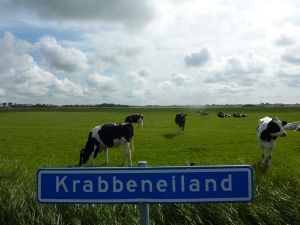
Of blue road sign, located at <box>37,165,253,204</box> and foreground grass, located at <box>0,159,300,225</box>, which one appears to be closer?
blue road sign, located at <box>37,165,253,204</box>

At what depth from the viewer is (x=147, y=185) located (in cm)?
276

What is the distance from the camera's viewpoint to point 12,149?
68.4ft

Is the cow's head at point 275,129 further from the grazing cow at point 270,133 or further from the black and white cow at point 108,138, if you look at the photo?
the black and white cow at point 108,138

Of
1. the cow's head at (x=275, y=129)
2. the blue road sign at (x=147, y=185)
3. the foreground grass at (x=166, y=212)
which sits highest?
the blue road sign at (x=147, y=185)

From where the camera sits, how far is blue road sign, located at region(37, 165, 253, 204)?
8.84 feet

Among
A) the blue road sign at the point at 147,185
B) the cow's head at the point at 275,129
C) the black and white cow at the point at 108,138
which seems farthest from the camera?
the black and white cow at the point at 108,138

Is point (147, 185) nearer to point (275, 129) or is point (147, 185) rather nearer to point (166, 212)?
point (166, 212)

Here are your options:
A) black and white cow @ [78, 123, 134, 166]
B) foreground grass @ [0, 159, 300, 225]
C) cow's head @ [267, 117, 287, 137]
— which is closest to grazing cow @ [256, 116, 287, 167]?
cow's head @ [267, 117, 287, 137]

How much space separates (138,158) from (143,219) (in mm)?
14111

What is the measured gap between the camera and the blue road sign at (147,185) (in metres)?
2.69

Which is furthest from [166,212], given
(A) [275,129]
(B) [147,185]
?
(A) [275,129]

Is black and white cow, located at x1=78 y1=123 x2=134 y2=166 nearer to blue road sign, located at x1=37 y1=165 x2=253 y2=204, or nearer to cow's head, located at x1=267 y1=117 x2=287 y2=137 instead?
cow's head, located at x1=267 y1=117 x2=287 y2=137

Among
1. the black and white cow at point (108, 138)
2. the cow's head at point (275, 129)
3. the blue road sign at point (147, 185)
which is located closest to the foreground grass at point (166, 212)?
the blue road sign at point (147, 185)

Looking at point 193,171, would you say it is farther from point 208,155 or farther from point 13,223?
point 208,155
